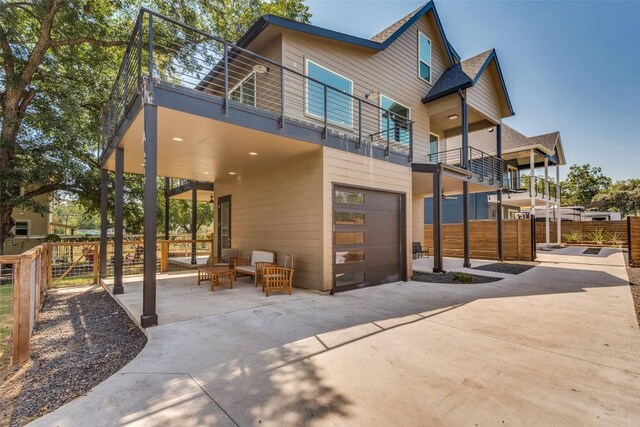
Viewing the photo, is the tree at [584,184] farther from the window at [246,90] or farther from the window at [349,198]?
the window at [246,90]

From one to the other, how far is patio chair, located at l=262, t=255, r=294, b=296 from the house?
21.4 inches

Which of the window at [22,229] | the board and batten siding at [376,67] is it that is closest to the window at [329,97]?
the board and batten siding at [376,67]

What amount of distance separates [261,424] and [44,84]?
15.6 metres

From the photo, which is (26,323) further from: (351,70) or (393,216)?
(351,70)

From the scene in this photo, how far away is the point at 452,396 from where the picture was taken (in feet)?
8.38

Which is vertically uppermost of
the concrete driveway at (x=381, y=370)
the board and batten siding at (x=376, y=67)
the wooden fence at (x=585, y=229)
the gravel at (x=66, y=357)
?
Result: the board and batten siding at (x=376, y=67)

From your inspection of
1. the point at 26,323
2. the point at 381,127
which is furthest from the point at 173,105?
the point at 381,127

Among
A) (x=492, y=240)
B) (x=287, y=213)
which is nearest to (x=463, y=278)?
(x=287, y=213)

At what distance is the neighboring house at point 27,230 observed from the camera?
14.9m

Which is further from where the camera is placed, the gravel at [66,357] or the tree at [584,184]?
the tree at [584,184]

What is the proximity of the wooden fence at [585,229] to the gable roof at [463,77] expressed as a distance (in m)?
11.8

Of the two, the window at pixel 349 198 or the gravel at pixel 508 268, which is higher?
the window at pixel 349 198

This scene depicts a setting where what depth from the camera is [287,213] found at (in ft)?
25.1

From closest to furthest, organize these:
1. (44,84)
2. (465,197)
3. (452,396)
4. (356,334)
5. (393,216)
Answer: (452,396) < (356,334) < (393,216) < (465,197) < (44,84)
